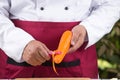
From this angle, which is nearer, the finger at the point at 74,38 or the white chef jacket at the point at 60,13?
the finger at the point at 74,38

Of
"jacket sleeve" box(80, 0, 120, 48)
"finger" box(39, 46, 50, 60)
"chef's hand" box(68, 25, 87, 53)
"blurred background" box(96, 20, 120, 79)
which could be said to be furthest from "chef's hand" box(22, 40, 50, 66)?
"blurred background" box(96, 20, 120, 79)

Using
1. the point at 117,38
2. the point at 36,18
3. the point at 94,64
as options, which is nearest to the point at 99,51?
the point at 117,38

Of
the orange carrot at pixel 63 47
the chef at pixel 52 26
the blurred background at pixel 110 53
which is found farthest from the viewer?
the blurred background at pixel 110 53

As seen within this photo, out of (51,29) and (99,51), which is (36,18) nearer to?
(51,29)

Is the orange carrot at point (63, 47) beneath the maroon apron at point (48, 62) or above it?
above

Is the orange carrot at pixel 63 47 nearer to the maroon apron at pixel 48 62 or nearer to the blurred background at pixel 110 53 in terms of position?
the maroon apron at pixel 48 62

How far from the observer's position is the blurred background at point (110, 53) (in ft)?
8.40

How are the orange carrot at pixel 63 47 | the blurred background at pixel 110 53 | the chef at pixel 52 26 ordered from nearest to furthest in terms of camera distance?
the orange carrot at pixel 63 47
the chef at pixel 52 26
the blurred background at pixel 110 53

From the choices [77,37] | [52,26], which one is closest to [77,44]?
[77,37]

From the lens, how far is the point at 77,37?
1.39 metres

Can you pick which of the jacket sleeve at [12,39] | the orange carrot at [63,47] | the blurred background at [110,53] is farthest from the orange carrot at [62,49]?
the blurred background at [110,53]

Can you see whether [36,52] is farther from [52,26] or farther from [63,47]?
[52,26]

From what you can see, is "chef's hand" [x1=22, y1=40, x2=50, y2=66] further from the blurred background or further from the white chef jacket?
the blurred background

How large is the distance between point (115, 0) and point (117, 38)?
1130mm
